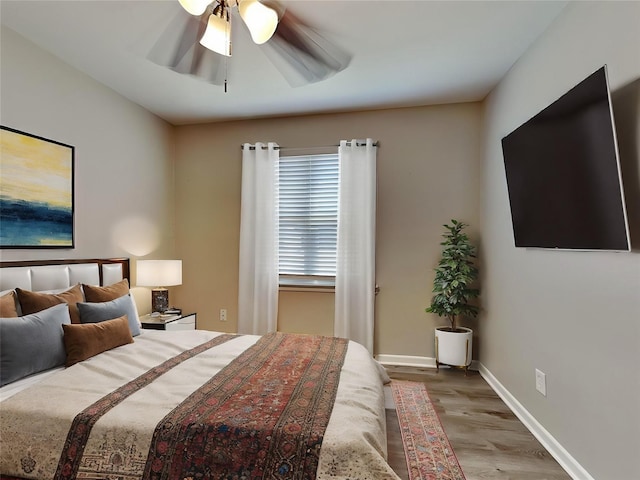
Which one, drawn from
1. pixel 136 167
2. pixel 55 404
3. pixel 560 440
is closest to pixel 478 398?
pixel 560 440

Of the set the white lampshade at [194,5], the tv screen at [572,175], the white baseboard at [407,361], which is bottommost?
the white baseboard at [407,361]

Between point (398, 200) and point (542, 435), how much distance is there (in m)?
2.36

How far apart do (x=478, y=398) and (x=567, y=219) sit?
1.74 metres

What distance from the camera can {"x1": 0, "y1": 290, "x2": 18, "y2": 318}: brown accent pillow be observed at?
198 centimetres

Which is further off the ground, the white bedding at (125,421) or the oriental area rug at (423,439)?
the white bedding at (125,421)

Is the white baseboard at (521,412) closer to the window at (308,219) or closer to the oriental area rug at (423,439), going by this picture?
the oriental area rug at (423,439)

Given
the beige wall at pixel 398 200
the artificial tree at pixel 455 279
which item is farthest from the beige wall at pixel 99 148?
the artificial tree at pixel 455 279

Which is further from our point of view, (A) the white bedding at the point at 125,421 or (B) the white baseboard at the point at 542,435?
(B) the white baseboard at the point at 542,435

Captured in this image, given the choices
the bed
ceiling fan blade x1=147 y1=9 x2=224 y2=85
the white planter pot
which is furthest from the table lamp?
the white planter pot

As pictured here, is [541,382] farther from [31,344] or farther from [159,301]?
[159,301]

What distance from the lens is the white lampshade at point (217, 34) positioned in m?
2.03

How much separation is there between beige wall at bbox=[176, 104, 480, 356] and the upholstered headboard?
1269 millimetres

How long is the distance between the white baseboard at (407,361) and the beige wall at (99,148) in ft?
8.63

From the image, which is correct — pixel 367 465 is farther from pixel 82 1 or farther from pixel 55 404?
pixel 82 1
